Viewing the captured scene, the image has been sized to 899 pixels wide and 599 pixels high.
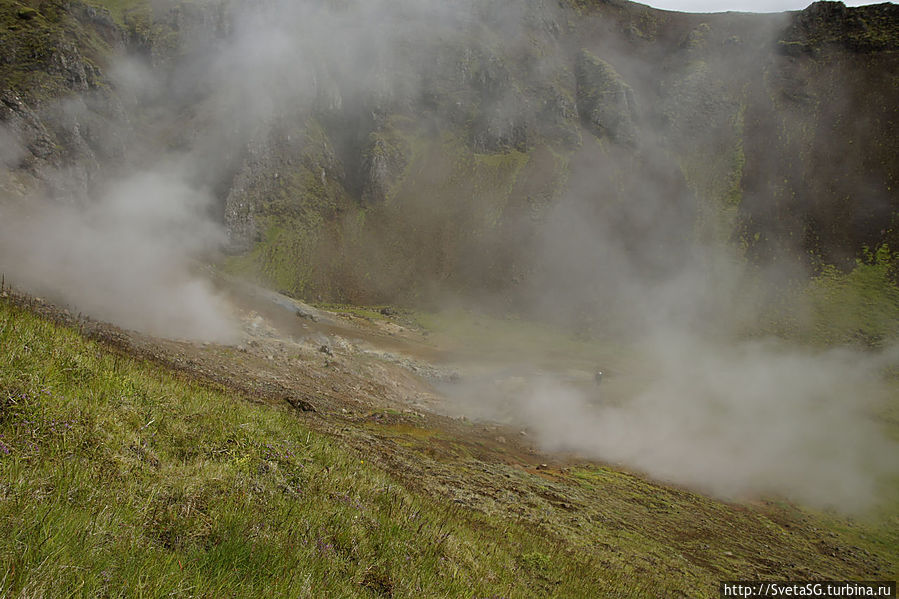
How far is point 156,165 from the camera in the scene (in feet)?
253

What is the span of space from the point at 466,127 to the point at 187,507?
105 metres

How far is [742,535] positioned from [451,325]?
49.9 metres

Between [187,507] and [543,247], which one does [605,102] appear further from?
[187,507]

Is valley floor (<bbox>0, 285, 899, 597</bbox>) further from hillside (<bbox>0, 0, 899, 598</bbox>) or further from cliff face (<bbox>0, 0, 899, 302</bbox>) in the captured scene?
cliff face (<bbox>0, 0, 899, 302</bbox>)

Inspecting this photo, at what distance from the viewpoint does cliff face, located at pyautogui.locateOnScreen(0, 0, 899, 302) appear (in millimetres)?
70375

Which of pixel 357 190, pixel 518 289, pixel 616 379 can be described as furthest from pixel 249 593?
pixel 357 190

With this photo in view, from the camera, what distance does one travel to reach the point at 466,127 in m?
99.5

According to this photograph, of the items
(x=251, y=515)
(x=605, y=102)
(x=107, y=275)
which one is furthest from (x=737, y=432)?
(x=605, y=102)

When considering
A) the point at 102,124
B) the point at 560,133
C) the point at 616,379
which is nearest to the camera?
the point at 616,379

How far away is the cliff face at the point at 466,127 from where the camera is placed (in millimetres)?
70375

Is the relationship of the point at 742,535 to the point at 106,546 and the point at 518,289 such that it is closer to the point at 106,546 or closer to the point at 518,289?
the point at 106,546

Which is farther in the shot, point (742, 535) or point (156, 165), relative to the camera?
point (156, 165)

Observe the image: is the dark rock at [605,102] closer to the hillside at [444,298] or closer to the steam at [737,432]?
the hillside at [444,298]

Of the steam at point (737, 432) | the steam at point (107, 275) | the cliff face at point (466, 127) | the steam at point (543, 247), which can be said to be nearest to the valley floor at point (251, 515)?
the steam at point (737, 432)
